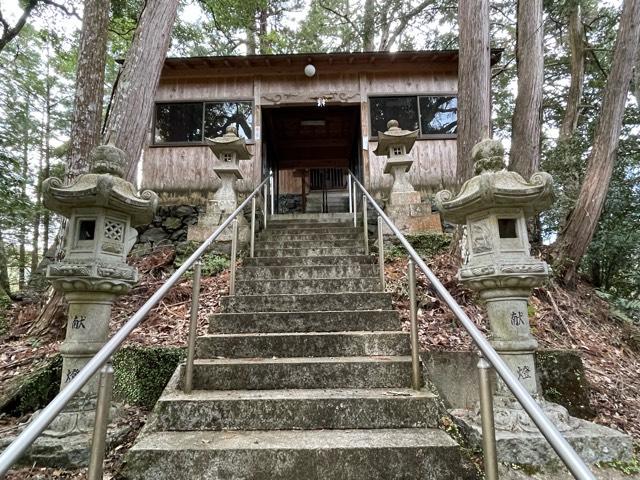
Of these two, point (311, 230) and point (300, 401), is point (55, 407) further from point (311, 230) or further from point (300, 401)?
point (311, 230)

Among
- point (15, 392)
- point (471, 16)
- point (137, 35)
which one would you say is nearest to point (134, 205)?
point (15, 392)

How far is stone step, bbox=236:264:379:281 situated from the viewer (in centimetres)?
402

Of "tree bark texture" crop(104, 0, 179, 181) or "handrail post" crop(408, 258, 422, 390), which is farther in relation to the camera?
"tree bark texture" crop(104, 0, 179, 181)

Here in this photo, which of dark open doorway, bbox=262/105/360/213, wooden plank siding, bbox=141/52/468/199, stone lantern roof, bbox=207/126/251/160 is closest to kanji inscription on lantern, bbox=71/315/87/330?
stone lantern roof, bbox=207/126/251/160

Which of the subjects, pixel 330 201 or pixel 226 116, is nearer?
pixel 226 116

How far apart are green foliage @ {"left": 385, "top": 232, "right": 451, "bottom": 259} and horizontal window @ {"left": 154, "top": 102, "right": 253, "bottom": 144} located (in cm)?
472

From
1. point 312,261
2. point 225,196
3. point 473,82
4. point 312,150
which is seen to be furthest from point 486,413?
point 312,150

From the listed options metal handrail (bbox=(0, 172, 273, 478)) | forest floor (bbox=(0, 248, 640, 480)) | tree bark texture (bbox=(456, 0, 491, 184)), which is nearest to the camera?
metal handrail (bbox=(0, 172, 273, 478))

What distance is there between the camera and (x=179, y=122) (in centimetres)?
812

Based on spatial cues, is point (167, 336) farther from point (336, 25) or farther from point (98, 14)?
point (336, 25)

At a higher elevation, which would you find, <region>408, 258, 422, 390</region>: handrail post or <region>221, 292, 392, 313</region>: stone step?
<region>221, 292, 392, 313</region>: stone step

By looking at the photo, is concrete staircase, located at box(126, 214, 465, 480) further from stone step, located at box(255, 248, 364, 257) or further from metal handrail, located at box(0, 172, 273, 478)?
stone step, located at box(255, 248, 364, 257)

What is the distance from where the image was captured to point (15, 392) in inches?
112

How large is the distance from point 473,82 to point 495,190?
3063mm
